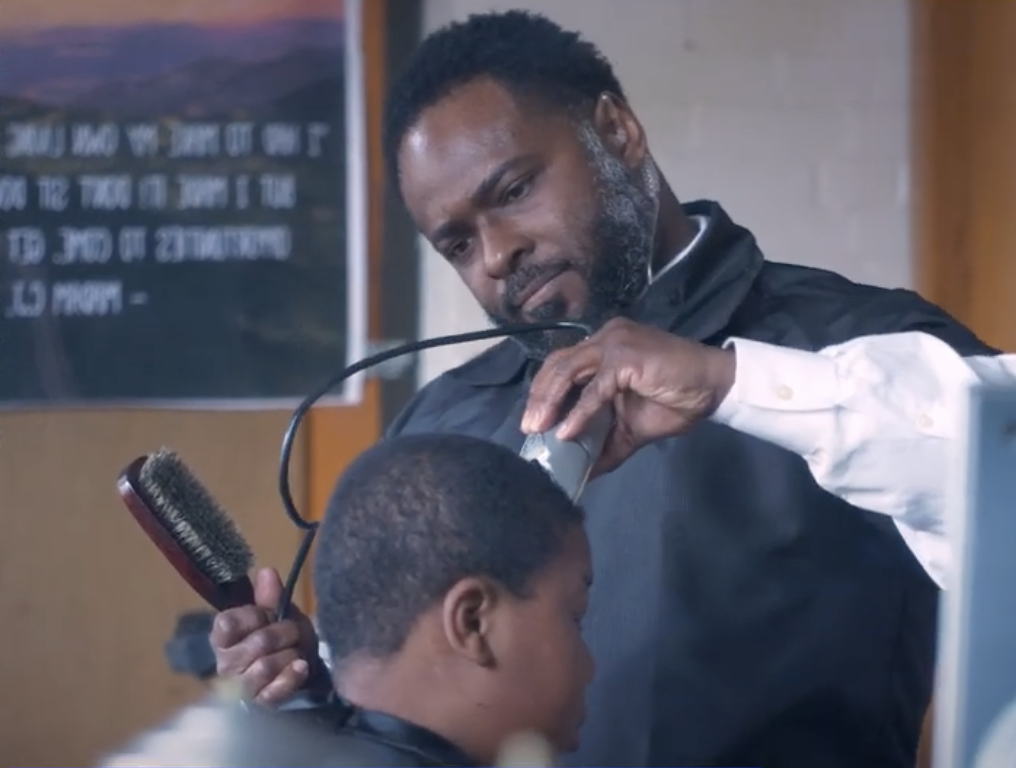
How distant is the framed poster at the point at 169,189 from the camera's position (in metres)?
2.08

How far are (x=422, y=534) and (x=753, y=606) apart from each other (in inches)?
16.4

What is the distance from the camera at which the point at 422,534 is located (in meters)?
0.80

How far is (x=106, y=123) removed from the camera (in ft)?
6.81

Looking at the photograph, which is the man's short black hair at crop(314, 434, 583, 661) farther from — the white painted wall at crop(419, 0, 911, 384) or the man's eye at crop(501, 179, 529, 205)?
the white painted wall at crop(419, 0, 911, 384)

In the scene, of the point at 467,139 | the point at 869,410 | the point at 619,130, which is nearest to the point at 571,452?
the point at 869,410

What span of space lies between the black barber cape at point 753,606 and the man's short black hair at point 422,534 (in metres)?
0.31

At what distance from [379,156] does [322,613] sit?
1.35m

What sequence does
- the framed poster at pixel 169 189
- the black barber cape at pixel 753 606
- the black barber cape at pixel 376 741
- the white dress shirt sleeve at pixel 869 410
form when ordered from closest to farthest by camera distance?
1. the black barber cape at pixel 376 741
2. the white dress shirt sleeve at pixel 869 410
3. the black barber cape at pixel 753 606
4. the framed poster at pixel 169 189

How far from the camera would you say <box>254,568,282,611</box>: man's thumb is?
1063 millimetres

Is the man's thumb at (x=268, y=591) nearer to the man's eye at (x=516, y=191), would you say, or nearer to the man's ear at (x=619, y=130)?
the man's eye at (x=516, y=191)

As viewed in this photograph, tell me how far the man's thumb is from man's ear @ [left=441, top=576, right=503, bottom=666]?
31cm

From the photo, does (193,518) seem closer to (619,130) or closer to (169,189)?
(619,130)

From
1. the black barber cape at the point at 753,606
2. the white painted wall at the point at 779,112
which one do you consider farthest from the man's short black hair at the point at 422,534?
the white painted wall at the point at 779,112

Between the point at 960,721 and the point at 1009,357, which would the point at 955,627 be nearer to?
the point at 960,721
